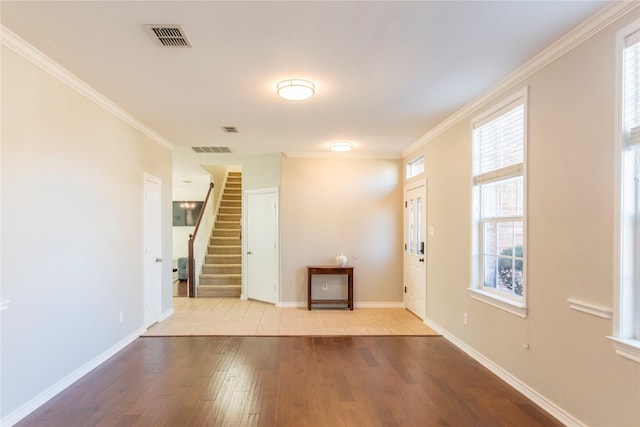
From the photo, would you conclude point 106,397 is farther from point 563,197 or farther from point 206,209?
point 206,209

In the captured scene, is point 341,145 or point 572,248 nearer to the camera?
point 572,248

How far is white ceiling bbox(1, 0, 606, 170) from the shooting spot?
2.07 m

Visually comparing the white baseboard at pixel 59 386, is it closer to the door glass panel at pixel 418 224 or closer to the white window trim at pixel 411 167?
the door glass panel at pixel 418 224

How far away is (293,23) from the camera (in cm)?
220

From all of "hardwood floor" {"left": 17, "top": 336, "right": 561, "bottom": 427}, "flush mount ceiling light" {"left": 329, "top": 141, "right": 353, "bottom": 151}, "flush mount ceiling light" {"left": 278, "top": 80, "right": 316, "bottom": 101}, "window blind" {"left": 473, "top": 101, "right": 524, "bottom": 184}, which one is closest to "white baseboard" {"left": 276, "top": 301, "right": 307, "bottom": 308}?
"hardwood floor" {"left": 17, "top": 336, "right": 561, "bottom": 427}

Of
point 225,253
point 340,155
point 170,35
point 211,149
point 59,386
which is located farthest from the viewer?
point 225,253

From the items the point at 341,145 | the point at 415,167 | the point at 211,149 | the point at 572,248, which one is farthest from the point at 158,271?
the point at 572,248

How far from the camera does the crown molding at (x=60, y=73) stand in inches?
92.2

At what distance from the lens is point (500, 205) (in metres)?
3.32

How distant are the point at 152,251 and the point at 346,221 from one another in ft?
10.3

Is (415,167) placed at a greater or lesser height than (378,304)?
greater

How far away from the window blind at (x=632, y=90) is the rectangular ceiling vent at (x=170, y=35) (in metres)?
2.74

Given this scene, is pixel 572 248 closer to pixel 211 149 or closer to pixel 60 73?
pixel 60 73

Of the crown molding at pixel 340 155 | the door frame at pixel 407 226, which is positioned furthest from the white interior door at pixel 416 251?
the crown molding at pixel 340 155
